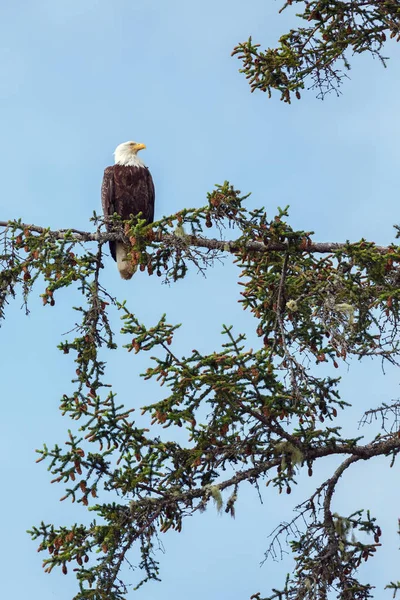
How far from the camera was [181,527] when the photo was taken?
9312 millimetres

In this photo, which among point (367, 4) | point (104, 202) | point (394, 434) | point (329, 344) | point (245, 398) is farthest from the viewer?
point (104, 202)

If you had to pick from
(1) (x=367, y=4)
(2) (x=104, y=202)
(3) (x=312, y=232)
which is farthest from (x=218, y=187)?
(2) (x=104, y=202)

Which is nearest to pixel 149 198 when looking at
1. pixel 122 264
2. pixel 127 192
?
pixel 127 192

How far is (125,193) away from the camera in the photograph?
1553 cm

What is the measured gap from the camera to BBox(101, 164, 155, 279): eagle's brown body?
15.5 m

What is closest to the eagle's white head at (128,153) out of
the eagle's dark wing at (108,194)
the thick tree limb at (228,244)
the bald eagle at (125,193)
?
the bald eagle at (125,193)

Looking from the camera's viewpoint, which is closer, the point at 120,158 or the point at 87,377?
the point at 87,377

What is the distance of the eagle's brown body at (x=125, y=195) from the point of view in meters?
15.5

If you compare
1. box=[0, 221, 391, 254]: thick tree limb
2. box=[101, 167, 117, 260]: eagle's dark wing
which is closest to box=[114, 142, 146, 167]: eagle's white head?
box=[101, 167, 117, 260]: eagle's dark wing

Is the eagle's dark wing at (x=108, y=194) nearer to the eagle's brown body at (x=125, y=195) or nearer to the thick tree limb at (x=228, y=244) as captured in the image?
the eagle's brown body at (x=125, y=195)

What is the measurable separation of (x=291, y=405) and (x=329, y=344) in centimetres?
73

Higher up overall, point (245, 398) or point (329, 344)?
point (329, 344)

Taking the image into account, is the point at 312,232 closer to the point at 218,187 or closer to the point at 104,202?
the point at 218,187

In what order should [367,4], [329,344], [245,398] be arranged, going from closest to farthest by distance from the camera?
[245,398], [329,344], [367,4]
